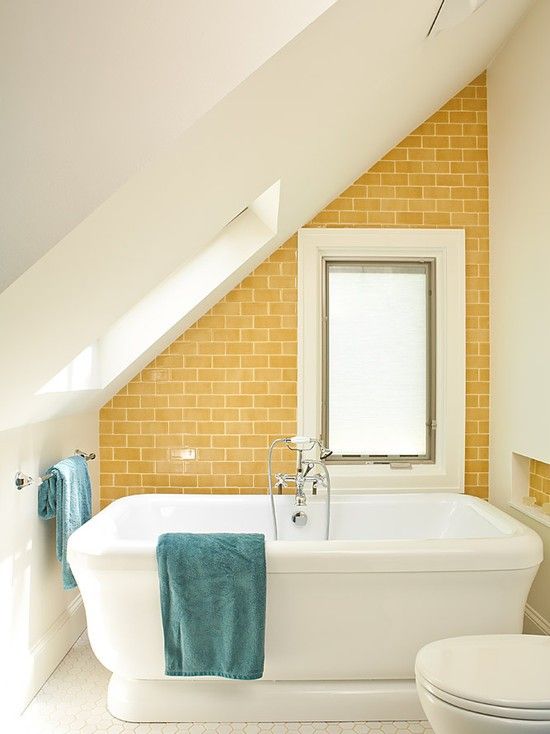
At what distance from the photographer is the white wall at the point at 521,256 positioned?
344 centimetres

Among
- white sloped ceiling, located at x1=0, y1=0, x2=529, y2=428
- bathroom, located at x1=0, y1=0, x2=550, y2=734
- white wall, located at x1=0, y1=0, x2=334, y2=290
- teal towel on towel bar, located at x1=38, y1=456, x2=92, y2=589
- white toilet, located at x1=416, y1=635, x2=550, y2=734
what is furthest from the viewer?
teal towel on towel bar, located at x1=38, y1=456, x2=92, y2=589

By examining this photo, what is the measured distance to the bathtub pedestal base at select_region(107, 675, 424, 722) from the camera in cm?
288

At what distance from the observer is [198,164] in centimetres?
178

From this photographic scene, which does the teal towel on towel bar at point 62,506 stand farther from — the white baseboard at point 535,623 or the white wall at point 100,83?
the white baseboard at point 535,623

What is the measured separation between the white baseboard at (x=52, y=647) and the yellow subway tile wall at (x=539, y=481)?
2.66m

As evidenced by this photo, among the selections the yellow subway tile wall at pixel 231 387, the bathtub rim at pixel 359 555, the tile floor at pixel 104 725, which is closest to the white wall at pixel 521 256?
the yellow subway tile wall at pixel 231 387

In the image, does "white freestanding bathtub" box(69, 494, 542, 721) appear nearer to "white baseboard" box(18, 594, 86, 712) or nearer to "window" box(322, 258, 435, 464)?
"white baseboard" box(18, 594, 86, 712)

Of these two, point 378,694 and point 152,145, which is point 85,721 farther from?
point 152,145

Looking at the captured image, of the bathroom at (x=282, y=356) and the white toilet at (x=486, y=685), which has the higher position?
the bathroom at (x=282, y=356)

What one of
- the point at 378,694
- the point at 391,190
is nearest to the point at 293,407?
the point at 391,190

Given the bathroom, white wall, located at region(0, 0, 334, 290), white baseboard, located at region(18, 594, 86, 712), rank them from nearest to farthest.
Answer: white wall, located at region(0, 0, 334, 290)
the bathroom
white baseboard, located at region(18, 594, 86, 712)

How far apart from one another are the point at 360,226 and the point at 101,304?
2.22 meters

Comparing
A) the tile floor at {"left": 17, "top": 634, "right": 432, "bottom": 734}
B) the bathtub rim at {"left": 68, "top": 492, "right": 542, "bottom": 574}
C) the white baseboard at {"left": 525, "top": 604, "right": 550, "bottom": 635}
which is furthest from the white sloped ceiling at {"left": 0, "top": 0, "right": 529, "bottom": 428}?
the white baseboard at {"left": 525, "top": 604, "right": 550, "bottom": 635}

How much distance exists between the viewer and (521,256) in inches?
146
